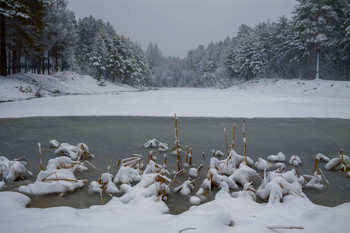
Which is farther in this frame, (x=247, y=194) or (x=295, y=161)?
(x=295, y=161)

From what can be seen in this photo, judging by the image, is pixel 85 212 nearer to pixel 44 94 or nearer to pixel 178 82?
pixel 44 94

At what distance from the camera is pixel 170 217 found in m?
2.16

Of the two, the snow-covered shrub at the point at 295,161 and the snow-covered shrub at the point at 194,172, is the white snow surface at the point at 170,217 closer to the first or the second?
the snow-covered shrub at the point at 194,172

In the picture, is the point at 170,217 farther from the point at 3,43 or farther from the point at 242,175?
the point at 3,43

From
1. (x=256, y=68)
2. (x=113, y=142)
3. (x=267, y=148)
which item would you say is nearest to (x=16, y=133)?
(x=113, y=142)

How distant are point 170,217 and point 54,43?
111ft

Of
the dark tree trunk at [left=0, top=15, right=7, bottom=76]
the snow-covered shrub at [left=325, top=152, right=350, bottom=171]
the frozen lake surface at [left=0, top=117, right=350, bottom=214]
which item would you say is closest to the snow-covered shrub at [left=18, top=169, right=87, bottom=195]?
the frozen lake surface at [left=0, top=117, right=350, bottom=214]

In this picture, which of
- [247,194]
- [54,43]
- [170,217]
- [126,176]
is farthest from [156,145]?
[54,43]

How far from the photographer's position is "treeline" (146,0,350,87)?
29562mm

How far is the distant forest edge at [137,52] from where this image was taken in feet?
60.8

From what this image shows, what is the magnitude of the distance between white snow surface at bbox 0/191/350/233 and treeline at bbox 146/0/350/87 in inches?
1209

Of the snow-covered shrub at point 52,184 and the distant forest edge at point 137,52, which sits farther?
the distant forest edge at point 137,52

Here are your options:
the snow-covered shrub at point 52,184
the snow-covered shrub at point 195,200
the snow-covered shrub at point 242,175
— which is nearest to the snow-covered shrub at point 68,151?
the snow-covered shrub at point 52,184

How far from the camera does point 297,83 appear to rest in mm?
29234
